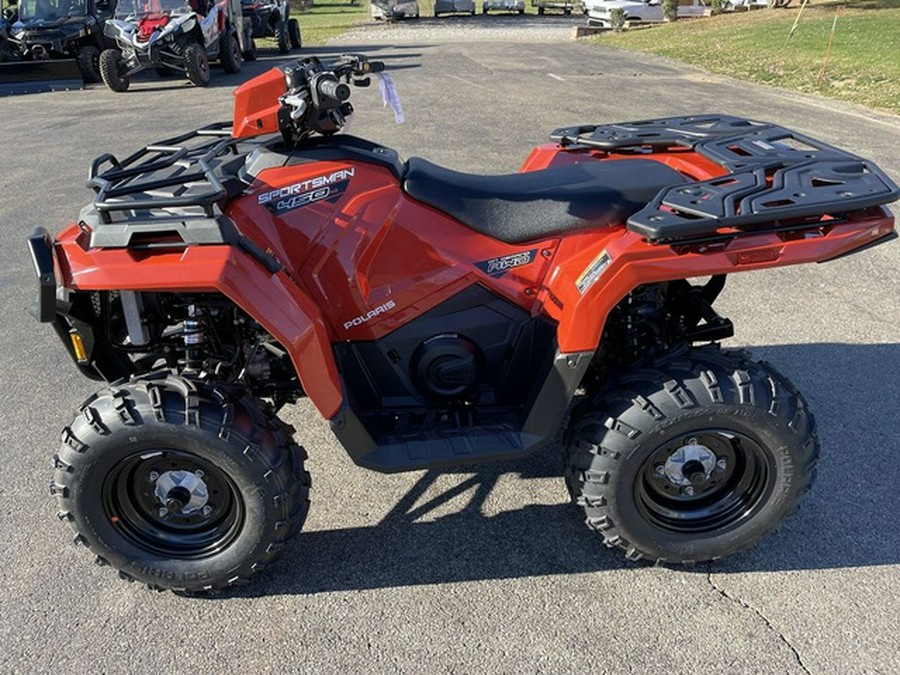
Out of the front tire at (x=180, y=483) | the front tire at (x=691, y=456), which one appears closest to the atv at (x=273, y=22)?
the front tire at (x=180, y=483)

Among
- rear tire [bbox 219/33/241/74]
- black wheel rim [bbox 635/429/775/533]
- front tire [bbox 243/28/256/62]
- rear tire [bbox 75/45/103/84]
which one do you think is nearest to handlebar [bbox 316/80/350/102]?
black wheel rim [bbox 635/429/775/533]

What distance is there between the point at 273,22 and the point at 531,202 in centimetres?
1977

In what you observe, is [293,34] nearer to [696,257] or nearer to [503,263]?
[503,263]

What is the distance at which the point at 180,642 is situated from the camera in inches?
92.7

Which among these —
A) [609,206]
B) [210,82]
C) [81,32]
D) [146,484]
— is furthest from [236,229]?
[81,32]

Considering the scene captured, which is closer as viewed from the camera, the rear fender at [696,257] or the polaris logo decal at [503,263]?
the rear fender at [696,257]

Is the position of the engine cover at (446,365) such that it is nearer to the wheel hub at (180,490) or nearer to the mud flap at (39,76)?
the wheel hub at (180,490)

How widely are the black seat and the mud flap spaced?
45.0ft

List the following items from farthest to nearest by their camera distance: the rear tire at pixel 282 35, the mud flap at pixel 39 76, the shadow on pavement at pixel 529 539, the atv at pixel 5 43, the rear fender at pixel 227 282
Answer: the rear tire at pixel 282 35 < the atv at pixel 5 43 < the mud flap at pixel 39 76 < the shadow on pavement at pixel 529 539 < the rear fender at pixel 227 282

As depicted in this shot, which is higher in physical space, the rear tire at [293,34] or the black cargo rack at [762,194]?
the black cargo rack at [762,194]

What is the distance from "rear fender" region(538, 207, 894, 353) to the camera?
228 cm

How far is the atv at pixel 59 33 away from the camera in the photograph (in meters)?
13.9

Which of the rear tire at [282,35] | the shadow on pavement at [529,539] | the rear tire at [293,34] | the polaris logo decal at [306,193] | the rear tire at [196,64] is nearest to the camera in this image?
the polaris logo decal at [306,193]

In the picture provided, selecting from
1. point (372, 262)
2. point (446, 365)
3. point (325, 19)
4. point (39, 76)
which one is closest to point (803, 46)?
point (39, 76)
